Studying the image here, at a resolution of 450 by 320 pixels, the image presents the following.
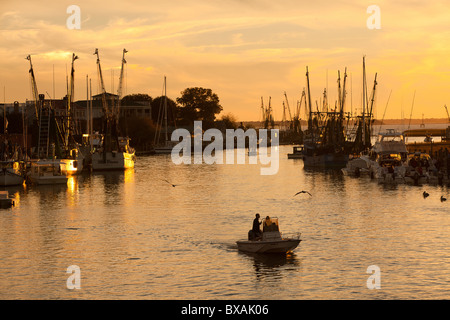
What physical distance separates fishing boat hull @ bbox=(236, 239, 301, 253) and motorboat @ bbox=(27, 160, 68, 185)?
6181 centimetres

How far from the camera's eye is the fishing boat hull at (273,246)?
151ft

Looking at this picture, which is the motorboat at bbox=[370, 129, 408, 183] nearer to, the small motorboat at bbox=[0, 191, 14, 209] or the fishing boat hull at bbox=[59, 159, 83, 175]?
the fishing boat hull at bbox=[59, 159, 83, 175]

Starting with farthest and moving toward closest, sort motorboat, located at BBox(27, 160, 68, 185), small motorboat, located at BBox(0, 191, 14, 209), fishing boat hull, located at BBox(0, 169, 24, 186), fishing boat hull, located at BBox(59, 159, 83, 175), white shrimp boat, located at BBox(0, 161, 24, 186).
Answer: fishing boat hull, located at BBox(59, 159, 83, 175)
motorboat, located at BBox(27, 160, 68, 185)
white shrimp boat, located at BBox(0, 161, 24, 186)
fishing boat hull, located at BBox(0, 169, 24, 186)
small motorboat, located at BBox(0, 191, 14, 209)

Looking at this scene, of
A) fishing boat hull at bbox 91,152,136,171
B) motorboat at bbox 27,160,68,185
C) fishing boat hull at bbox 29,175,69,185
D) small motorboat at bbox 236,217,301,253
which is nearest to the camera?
small motorboat at bbox 236,217,301,253

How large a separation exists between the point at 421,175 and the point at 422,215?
28.5 meters

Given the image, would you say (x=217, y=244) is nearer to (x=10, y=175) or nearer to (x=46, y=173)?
(x=10, y=175)

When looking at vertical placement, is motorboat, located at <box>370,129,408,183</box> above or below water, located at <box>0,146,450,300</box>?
above

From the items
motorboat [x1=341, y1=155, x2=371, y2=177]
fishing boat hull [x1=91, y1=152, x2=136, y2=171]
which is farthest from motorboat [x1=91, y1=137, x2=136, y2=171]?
motorboat [x1=341, y1=155, x2=371, y2=177]

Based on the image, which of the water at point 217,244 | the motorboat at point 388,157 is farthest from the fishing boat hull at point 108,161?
the motorboat at point 388,157

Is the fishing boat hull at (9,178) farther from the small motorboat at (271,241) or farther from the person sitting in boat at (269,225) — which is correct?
the person sitting in boat at (269,225)

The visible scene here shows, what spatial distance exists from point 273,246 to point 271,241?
51cm

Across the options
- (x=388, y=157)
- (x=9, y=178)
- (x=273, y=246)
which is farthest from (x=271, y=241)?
(x=9, y=178)

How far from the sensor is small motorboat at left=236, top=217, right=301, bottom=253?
45938 mm
